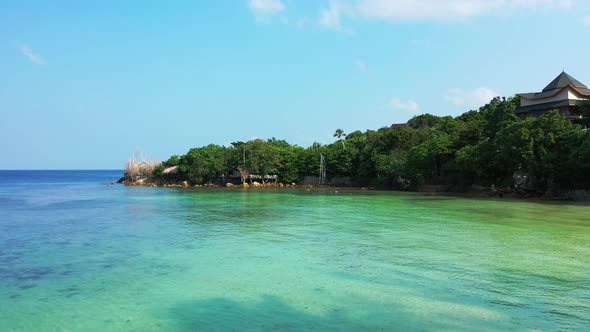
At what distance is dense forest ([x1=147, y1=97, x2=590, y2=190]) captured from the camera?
28688 millimetres

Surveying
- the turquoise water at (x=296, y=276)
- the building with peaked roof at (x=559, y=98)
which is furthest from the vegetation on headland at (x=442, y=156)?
the turquoise water at (x=296, y=276)

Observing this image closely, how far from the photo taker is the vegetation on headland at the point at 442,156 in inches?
1130

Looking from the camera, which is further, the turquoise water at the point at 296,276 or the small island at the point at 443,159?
the small island at the point at 443,159

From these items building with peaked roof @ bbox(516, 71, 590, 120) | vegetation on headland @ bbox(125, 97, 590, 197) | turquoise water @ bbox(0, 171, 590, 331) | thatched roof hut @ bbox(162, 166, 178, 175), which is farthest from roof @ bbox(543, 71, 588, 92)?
thatched roof hut @ bbox(162, 166, 178, 175)

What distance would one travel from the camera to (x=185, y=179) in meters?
58.3

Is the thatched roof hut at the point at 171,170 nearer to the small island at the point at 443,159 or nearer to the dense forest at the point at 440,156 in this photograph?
the small island at the point at 443,159

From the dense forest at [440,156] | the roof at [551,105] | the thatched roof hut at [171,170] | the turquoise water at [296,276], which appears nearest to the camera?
the turquoise water at [296,276]

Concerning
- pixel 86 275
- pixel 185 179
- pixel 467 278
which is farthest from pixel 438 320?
pixel 185 179

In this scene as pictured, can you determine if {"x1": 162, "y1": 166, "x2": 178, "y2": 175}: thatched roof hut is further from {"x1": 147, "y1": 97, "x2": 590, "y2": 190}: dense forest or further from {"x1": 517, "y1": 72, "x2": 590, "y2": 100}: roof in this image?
{"x1": 517, "y1": 72, "x2": 590, "y2": 100}: roof

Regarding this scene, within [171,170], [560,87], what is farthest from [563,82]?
[171,170]

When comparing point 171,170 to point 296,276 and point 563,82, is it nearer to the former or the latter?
point 563,82

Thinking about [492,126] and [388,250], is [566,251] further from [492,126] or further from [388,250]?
[492,126]

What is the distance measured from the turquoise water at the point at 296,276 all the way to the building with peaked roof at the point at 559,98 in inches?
821

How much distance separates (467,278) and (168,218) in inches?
573
